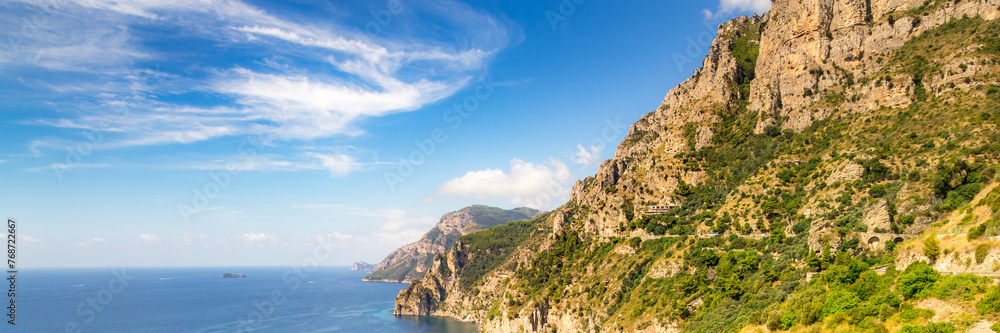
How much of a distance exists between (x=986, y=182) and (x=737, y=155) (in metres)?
42.7

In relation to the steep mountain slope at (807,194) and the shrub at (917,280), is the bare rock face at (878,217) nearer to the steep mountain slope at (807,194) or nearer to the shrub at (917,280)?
the steep mountain slope at (807,194)

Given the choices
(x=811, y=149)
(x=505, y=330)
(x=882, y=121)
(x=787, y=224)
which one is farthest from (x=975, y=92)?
(x=505, y=330)

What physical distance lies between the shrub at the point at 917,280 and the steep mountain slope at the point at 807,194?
0.10 m

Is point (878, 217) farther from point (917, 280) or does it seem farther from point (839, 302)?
point (917, 280)

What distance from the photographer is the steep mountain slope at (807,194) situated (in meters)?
35.5

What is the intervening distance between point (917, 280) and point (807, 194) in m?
34.1

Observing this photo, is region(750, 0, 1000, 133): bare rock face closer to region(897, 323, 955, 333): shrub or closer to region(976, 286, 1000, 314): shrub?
region(976, 286, 1000, 314): shrub

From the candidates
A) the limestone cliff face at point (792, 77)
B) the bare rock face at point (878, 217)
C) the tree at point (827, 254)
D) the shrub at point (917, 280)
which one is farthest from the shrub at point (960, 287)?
the limestone cliff face at point (792, 77)

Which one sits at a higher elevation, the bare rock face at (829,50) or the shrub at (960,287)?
the bare rock face at (829,50)

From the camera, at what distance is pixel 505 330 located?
4087 inches

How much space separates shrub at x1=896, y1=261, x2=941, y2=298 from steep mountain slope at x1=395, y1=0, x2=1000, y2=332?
103 mm

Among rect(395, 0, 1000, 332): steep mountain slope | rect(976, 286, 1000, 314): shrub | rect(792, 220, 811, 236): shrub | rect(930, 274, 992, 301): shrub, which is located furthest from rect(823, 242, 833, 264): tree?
rect(976, 286, 1000, 314): shrub

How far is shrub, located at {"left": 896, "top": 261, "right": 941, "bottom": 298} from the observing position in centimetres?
3083

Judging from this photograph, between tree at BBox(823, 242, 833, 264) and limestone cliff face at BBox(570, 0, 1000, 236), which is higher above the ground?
limestone cliff face at BBox(570, 0, 1000, 236)
